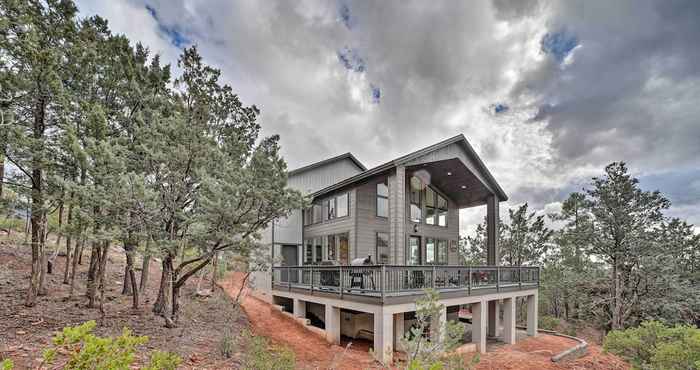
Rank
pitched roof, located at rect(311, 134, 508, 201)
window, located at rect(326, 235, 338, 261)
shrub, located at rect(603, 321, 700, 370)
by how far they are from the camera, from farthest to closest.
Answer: window, located at rect(326, 235, 338, 261), pitched roof, located at rect(311, 134, 508, 201), shrub, located at rect(603, 321, 700, 370)

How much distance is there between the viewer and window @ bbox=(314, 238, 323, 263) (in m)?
15.1

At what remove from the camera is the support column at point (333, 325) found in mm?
9750

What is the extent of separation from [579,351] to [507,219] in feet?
39.7

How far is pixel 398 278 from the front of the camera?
841cm

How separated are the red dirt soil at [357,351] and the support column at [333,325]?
10.8 inches

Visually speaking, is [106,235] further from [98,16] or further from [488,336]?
[488,336]

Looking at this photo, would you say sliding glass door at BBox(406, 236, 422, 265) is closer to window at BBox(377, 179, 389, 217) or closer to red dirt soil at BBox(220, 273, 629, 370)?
window at BBox(377, 179, 389, 217)

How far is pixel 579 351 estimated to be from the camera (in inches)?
438

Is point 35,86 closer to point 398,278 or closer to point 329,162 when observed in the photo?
point 398,278

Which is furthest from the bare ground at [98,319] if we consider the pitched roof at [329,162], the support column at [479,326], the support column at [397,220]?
the support column at [479,326]

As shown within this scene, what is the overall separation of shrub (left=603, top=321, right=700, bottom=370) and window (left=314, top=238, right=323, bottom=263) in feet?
35.2

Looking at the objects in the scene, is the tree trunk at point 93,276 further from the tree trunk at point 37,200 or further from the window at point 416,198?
the window at point 416,198

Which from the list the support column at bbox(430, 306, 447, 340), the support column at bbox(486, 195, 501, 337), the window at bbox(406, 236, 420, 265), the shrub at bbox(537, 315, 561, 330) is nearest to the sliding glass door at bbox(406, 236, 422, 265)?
the window at bbox(406, 236, 420, 265)

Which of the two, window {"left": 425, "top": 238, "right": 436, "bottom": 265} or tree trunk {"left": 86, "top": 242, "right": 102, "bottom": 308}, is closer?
tree trunk {"left": 86, "top": 242, "right": 102, "bottom": 308}
